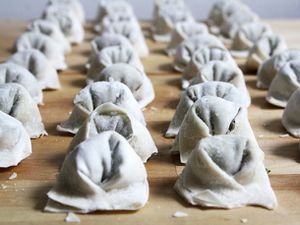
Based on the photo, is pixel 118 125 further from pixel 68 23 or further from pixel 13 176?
pixel 68 23

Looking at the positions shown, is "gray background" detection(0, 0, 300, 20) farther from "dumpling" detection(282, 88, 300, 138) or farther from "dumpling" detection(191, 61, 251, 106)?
"dumpling" detection(282, 88, 300, 138)

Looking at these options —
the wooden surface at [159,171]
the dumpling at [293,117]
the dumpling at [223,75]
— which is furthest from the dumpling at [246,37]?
the dumpling at [293,117]

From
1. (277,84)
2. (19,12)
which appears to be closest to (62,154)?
(277,84)

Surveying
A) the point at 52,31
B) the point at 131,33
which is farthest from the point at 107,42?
the point at 52,31

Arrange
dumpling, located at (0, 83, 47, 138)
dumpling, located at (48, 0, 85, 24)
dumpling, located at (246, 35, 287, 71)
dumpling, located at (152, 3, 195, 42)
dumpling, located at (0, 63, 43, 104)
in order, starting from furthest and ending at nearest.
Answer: dumpling, located at (48, 0, 85, 24) → dumpling, located at (152, 3, 195, 42) → dumpling, located at (246, 35, 287, 71) → dumpling, located at (0, 63, 43, 104) → dumpling, located at (0, 83, 47, 138)

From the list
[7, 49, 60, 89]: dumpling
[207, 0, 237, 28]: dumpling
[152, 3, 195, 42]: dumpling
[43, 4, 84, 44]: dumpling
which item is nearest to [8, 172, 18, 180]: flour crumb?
[7, 49, 60, 89]: dumpling
